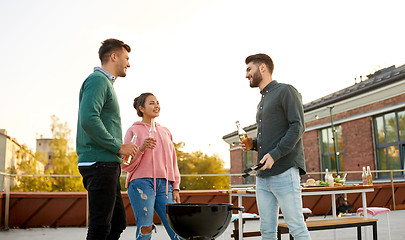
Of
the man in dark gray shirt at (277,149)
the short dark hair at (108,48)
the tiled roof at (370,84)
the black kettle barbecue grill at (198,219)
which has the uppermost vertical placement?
the tiled roof at (370,84)

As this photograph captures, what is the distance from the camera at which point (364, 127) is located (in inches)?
590

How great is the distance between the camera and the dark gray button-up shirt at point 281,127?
2.69m

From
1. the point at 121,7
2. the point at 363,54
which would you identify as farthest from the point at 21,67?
the point at 363,54

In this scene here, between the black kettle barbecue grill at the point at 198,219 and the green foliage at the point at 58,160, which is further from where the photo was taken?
the green foliage at the point at 58,160

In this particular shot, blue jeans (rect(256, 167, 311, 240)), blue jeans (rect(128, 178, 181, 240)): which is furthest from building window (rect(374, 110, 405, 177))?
blue jeans (rect(128, 178, 181, 240))

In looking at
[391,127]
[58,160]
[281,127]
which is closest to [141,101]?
[281,127]

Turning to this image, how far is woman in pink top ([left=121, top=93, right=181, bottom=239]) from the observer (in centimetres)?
288

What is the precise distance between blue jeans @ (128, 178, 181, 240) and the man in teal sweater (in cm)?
25

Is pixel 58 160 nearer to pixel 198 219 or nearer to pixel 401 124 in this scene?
pixel 401 124

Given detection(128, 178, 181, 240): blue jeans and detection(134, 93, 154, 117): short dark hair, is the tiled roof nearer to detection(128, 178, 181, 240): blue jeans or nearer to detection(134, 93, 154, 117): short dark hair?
detection(134, 93, 154, 117): short dark hair

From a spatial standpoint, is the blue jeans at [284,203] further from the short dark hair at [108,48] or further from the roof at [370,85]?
the roof at [370,85]

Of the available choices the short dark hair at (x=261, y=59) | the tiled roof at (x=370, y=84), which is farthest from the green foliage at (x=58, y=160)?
the short dark hair at (x=261, y=59)

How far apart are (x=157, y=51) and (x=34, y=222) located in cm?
590

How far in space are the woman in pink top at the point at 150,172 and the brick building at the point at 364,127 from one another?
10.2 meters
